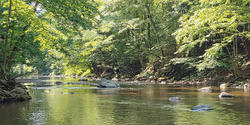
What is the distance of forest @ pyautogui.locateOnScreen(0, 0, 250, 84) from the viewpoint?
1416cm

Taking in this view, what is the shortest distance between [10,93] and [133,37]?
26.1 meters

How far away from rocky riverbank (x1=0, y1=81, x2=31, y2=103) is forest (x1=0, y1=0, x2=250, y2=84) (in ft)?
1.65

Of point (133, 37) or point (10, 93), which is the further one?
point (133, 37)

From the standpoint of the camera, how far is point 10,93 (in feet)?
46.7

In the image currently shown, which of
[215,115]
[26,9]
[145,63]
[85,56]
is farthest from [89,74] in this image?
[215,115]

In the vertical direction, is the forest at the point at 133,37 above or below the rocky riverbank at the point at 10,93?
above

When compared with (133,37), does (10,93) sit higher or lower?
lower

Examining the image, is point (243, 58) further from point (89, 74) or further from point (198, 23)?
point (89, 74)

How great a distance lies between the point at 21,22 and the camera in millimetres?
12820

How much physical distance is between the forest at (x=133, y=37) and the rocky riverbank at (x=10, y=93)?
1.65 ft

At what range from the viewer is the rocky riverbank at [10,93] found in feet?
45.4

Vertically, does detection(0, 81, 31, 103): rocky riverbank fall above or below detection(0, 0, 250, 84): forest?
below

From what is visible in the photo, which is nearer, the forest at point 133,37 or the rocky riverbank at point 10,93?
the rocky riverbank at point 10,93

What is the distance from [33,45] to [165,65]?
65.6ft
